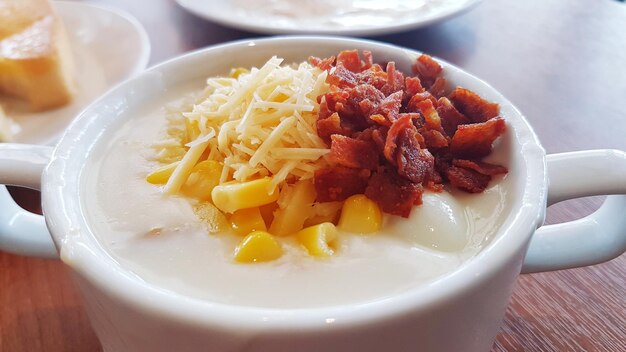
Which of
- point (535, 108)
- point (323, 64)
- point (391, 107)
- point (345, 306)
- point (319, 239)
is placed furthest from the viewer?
point (535, 108)

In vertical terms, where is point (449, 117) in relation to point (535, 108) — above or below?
above

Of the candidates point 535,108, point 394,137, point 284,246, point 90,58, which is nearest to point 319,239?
point 284,246

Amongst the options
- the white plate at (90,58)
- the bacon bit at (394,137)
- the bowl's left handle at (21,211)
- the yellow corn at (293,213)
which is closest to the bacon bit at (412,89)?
the bacon bit at (394,137)

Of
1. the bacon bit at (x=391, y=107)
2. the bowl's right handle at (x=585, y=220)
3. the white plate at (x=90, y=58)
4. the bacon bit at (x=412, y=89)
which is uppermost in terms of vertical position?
the bacon bit at (x=391, y=107)

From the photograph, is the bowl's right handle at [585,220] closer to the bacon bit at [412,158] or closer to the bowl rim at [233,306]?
the bowl rim at [233,306]

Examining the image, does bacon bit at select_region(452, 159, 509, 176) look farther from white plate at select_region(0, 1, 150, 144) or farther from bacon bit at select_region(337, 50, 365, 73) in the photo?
white plate at select_region(0, 1, 150, 144)

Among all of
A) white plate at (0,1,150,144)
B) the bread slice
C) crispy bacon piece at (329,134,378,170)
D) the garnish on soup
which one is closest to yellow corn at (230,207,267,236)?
the garnish on soup

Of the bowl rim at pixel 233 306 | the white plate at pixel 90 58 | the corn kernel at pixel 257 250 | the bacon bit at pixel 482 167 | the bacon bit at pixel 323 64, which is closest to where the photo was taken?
the bowl rim at pixel 233 306

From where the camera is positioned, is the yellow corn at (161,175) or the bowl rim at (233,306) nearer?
the bowl rim at (233,306)

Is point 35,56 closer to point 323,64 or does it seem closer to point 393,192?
point 323,64
